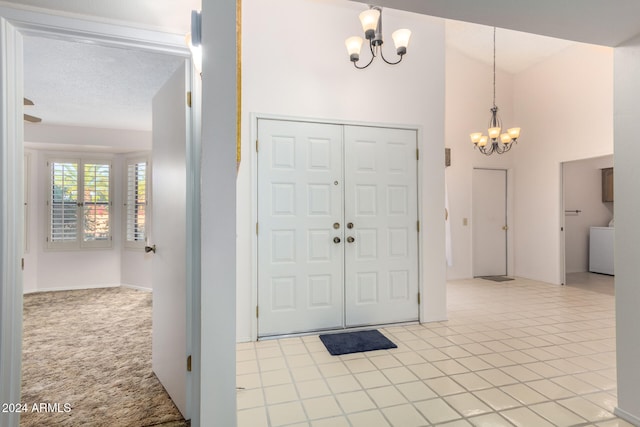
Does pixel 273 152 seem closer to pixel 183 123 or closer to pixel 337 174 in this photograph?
pixel 337 174

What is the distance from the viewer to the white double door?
120 inches

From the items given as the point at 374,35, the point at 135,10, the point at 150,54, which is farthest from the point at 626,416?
the point at 150,54

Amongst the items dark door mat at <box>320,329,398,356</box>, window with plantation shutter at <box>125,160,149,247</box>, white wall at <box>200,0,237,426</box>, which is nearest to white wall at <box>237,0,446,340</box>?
dark door mat at <box>320,329,398,356</box>

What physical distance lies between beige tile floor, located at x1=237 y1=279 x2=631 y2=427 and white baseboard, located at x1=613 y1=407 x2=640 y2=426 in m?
0.03

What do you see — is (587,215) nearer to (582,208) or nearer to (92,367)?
(582,208)

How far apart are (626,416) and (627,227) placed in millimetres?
1085

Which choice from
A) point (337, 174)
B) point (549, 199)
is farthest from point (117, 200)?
point (549, 199)

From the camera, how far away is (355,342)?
288 centimetres

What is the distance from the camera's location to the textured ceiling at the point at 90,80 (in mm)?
Result: 2785

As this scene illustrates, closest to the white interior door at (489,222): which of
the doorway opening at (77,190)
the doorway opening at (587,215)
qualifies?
the doorway opening at (587,215)

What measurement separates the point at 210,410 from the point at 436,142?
3295 millimetres

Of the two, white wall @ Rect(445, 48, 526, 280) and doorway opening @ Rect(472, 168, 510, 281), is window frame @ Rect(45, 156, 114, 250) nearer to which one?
white wall @ Rect(445, 48, 526, 280)

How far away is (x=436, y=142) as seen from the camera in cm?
350

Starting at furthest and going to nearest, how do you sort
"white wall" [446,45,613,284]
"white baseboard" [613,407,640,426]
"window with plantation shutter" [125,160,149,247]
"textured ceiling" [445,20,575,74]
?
"window with plantation shutter" [125,160,149,247] < "white wall" [446,45,613,284] < "textured ceiling" [445,20,575,74] < "white baseboard" [613,407,640,426]
